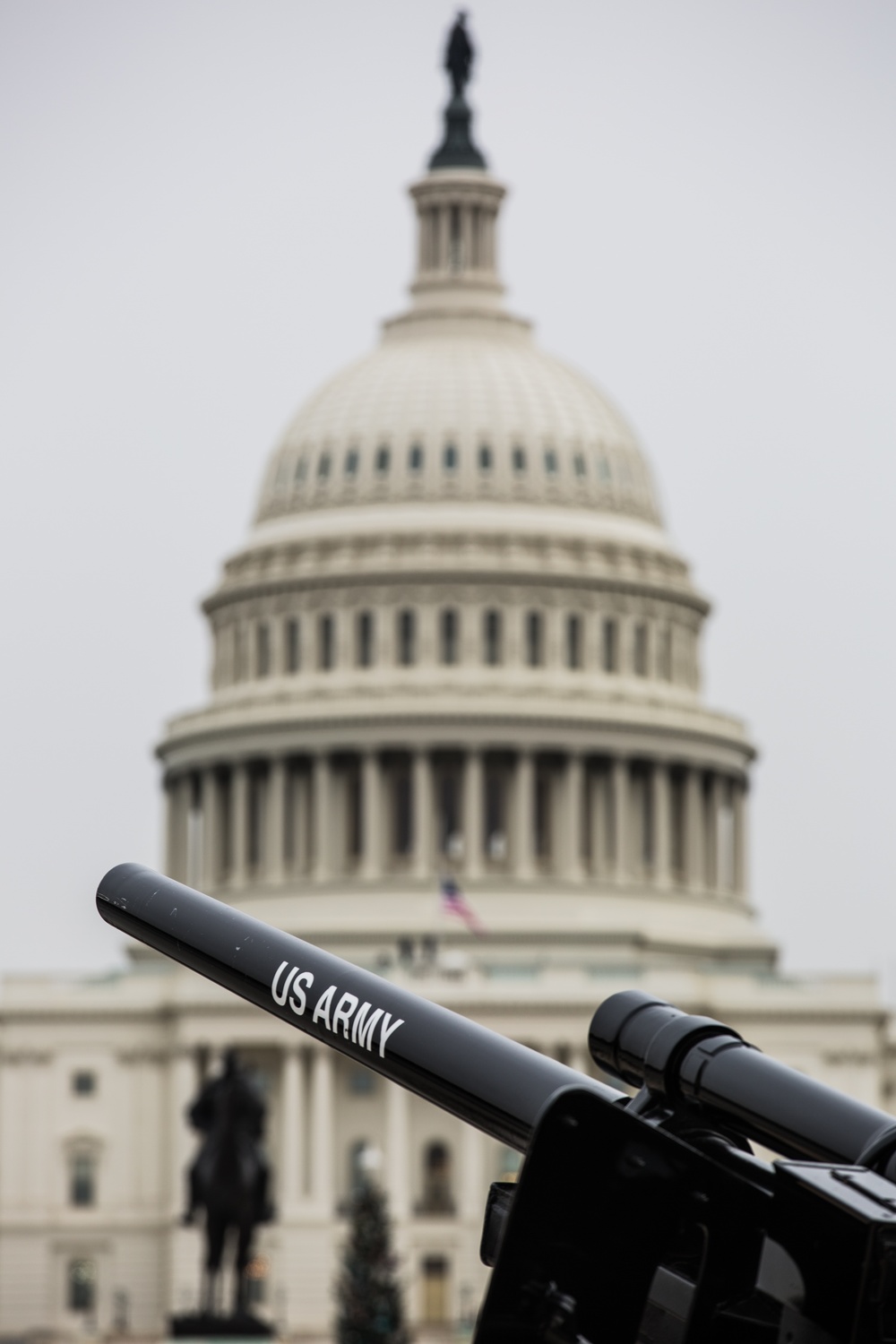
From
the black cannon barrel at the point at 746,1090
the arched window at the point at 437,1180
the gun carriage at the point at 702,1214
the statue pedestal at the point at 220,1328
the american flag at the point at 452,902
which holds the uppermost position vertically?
the american flag at the point at 452,902

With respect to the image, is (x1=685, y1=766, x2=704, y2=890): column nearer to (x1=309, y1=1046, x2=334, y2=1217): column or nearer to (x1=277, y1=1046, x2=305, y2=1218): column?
(x1=309, y1=1046, x2=334, y2=1217): column

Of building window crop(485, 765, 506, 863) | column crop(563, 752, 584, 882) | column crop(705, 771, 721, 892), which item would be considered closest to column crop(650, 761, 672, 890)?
column crop(705, 771, 721, 892)

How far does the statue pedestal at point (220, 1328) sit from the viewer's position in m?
75.8

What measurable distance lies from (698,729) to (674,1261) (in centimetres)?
14869

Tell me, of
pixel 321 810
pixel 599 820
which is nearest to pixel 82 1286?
pixel 321 810

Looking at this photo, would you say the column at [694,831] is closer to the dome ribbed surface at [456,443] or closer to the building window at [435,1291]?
the dome ribbed surface at [456,443]

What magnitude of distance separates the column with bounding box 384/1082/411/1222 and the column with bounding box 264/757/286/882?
14536 mm

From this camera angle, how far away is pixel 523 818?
Result: 149500 mm

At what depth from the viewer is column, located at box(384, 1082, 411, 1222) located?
135000 millimetres

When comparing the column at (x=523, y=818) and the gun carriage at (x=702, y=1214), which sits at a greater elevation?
the column at (x=523, y=818)

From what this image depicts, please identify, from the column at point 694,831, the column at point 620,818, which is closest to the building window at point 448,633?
the column at point 620,818

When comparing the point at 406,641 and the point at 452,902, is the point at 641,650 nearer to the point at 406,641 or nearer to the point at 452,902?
the point at 406,641

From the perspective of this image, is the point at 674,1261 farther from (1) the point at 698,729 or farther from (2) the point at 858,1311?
(1) the point at 698,729

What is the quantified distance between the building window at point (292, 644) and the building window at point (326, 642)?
1.00 meters
